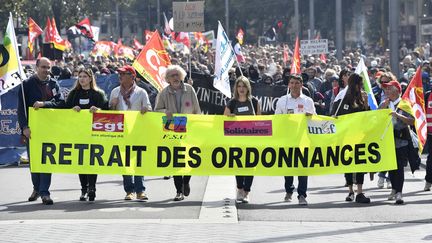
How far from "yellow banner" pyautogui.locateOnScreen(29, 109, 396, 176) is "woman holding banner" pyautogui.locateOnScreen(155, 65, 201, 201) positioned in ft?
1.07

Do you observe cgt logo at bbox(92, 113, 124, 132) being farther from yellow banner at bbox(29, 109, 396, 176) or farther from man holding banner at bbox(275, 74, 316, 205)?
man holding banner at bbox(275, 74, 316, 205)

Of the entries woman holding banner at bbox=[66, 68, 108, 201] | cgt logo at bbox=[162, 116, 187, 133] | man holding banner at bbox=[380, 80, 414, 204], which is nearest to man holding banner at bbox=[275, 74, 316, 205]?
man holding banner at bbox=[380, 80, 414, 204]

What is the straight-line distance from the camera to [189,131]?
47.9 ft

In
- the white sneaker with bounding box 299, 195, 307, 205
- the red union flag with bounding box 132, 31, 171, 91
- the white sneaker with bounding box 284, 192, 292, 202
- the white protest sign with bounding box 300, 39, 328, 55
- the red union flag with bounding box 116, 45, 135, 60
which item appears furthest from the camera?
the red union flag with bounding box 116, 45, 135, 60

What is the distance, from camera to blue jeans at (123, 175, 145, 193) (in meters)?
14.8

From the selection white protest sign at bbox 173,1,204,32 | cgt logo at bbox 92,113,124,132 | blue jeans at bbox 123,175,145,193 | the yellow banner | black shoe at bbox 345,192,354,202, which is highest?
white protest sign at bbox 173,1,204,32

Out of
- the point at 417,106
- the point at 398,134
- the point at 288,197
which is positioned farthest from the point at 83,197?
the point at 417,106

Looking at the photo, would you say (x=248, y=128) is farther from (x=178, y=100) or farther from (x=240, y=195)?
(x=178, y=100)

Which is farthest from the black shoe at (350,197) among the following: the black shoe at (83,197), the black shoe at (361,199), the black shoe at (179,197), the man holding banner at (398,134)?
the black shoe at (83,197)

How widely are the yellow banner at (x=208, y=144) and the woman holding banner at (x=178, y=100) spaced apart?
0.33 m

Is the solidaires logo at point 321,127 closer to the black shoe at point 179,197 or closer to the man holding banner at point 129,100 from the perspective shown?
the black shoe at point 179,197

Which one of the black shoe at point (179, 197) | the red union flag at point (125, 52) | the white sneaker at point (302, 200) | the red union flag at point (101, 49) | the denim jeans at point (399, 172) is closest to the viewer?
the white sneaker at point (302, 200)

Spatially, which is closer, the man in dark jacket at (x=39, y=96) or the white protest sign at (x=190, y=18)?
the man in dark jacket at (x=39, y=96)

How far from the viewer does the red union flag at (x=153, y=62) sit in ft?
65.0
